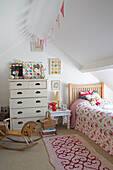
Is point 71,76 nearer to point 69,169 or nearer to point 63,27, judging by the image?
point 63,27

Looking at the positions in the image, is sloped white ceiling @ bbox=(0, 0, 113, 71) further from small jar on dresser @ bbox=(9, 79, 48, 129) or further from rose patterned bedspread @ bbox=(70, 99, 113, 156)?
small jar on dresser @ bbox=(9, 79, 48, 129)

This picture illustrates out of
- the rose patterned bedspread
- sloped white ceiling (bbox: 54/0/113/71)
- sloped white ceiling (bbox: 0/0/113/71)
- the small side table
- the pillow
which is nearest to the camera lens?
sloped white ceiling (bbox: 0/0/113/71)

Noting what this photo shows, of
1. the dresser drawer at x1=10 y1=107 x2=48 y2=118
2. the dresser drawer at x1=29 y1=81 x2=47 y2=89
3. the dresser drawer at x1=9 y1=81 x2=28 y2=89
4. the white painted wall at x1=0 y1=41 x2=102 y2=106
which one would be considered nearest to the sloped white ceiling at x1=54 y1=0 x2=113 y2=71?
the white painted wall at x1=0 y1=41 x2=102 y2=106

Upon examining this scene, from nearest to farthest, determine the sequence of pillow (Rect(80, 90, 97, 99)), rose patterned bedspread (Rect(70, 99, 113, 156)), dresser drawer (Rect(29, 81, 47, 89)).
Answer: rose patterned bedspread (Rect(70, 99, 113, 156)), dresser drawer (Rect(29, 81, 47, 89)), pillow (Rect(80, 90, 97, 99))

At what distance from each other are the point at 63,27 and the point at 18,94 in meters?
1.76

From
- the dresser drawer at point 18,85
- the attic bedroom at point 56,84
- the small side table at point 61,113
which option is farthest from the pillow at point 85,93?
the dresser drawer at point 18,85

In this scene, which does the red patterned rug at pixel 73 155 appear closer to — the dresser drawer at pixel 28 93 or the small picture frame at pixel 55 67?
the dresser drawer at pixel 28 93

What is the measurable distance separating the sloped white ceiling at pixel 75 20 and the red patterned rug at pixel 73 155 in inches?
64.5

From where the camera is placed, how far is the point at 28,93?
364 cm

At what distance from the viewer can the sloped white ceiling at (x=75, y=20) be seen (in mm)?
1707

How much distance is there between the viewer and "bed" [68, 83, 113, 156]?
2.77 meters

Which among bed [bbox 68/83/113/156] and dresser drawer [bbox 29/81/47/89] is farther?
dresser drawer [bbox 29/81/47/89]

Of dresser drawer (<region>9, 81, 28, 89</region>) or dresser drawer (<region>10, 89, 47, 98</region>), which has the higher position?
dresser drawer (<region>9, 81, 28, 89</region>)

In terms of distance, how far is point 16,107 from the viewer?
11.7 feet
